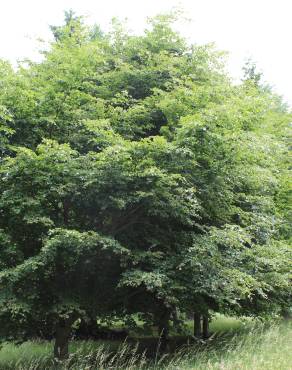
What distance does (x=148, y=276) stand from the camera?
6273 millimetres

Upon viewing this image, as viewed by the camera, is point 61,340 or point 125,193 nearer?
point 125,193

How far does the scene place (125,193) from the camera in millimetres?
6844

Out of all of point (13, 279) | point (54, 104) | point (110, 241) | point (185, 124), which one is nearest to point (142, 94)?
point (54, 104)

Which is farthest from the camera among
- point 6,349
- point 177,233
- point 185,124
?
point 6,349

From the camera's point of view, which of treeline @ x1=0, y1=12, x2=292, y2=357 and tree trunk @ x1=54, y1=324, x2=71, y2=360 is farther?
tree trunk @ x1=54, y1=324, x2=71, y2=360

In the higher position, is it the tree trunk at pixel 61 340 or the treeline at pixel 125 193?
the treeline at pixel 125 193

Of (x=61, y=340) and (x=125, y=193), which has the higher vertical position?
(x=125, y=193)

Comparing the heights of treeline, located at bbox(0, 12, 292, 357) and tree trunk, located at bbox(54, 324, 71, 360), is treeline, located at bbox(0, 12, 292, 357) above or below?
above

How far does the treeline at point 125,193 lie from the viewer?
663 centimetres

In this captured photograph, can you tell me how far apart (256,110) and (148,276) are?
3747 millimetres

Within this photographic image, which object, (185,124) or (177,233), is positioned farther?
(177,233)

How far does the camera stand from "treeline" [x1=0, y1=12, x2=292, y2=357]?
663 cm

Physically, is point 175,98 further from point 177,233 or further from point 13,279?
point 13,279

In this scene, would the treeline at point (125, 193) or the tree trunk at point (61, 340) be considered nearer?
the treeline at point (125, 193)
